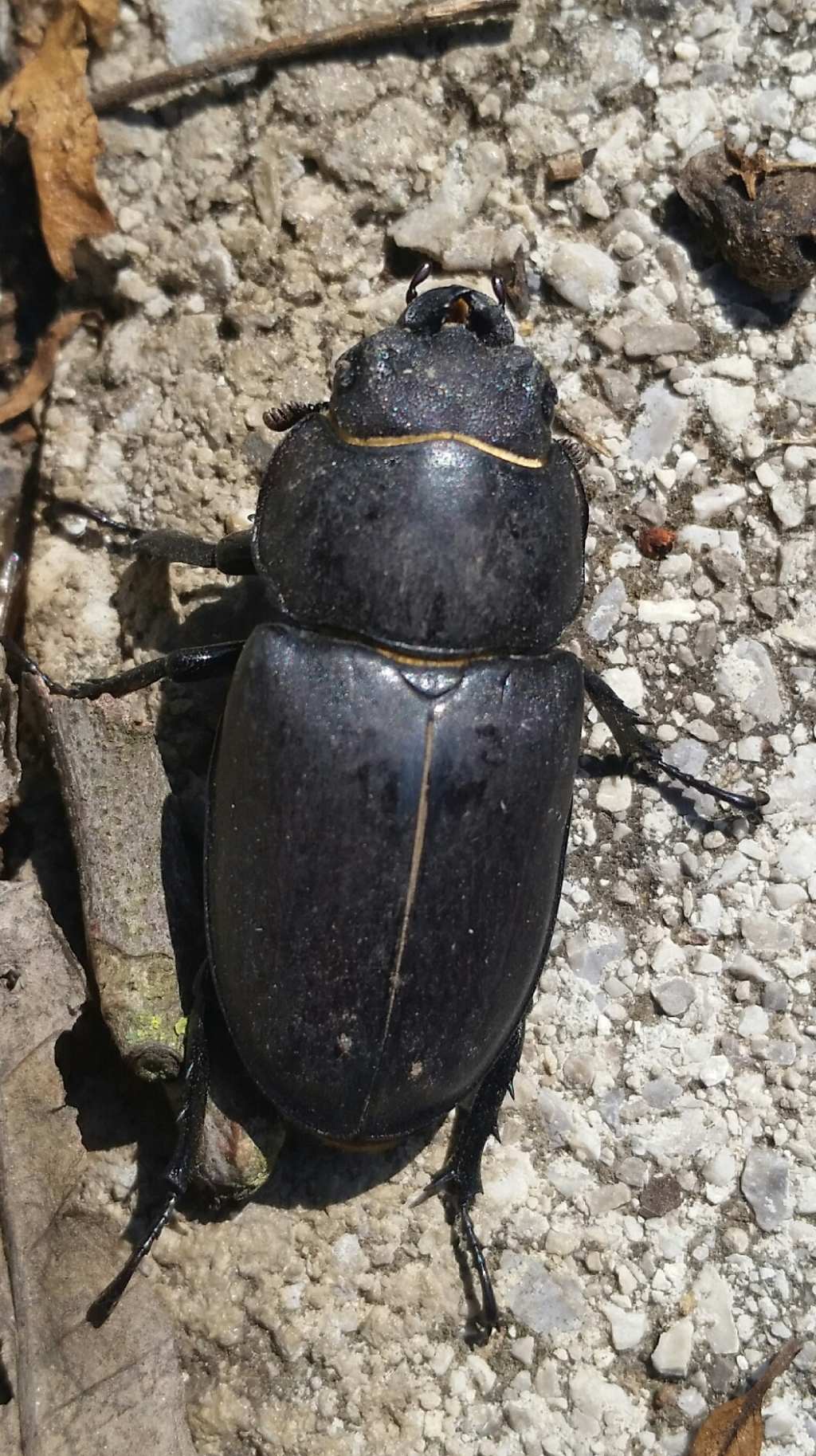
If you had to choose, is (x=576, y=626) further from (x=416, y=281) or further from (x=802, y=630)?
(x=416, y=281)

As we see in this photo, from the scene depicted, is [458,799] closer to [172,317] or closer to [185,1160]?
[185,1160]

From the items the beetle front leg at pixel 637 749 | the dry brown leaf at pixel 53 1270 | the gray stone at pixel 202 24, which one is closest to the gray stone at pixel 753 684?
the beetle front leg at pixel 637 749

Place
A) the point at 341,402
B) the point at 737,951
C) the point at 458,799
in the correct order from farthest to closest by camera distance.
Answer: the point at 737,951, the point at 341,402, the point at 458,799

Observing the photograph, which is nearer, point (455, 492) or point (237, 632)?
point (455, 492)

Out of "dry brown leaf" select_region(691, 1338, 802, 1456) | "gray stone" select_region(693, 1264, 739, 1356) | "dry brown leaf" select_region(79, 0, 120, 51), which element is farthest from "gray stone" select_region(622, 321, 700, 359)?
"dry brown leaf" select_region(691, 1338, 802, 1456)

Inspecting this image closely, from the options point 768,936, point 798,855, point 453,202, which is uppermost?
point 453,202

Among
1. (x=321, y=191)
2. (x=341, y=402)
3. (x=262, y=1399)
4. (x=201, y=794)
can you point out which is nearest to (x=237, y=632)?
(x=201, y=794)

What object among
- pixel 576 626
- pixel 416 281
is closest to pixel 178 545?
pixel 416 281
